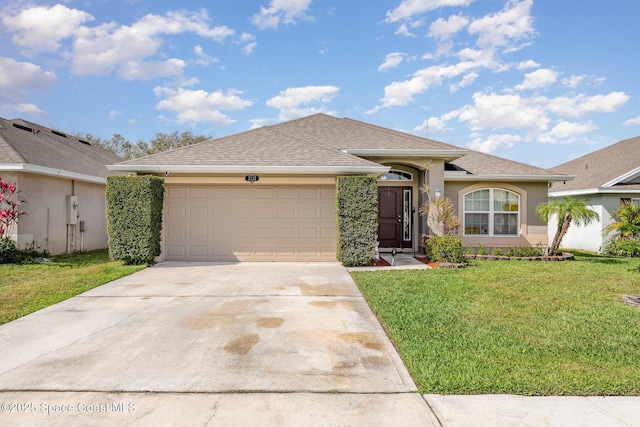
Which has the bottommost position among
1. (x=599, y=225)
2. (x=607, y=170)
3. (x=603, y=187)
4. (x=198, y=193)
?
(x=599, y=225)

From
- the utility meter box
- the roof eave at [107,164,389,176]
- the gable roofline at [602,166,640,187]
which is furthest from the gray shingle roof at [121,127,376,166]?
the gable roofline at [602,166,640,187]

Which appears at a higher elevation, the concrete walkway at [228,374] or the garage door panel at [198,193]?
the garage door panel at [198,193]

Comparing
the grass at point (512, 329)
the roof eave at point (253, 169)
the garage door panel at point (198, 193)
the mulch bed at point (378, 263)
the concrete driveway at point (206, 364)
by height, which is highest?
the roof eave at point (253, 169)

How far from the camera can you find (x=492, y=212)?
12156 mm

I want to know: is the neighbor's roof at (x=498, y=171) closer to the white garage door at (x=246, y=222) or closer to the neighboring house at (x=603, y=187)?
the neighboring house at (x=603, y=187)

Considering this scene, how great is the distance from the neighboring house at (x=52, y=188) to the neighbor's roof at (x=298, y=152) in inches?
124

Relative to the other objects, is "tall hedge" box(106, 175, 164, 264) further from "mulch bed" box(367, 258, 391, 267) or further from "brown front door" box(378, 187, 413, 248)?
"brown front door" box(378, 187, 413, 248)

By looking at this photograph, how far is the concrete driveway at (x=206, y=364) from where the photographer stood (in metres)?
2.81

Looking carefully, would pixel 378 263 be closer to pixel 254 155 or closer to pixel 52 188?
pixel 254 155

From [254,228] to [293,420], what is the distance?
809 centimetres

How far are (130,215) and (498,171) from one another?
11.7 m

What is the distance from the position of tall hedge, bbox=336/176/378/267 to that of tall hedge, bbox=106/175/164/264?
522cm

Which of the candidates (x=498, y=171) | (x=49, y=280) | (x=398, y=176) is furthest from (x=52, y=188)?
(x=498, y=171)

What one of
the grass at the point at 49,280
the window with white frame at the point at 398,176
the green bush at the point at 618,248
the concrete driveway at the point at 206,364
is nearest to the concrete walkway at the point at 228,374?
the concrete driveway at the point at 206,364
